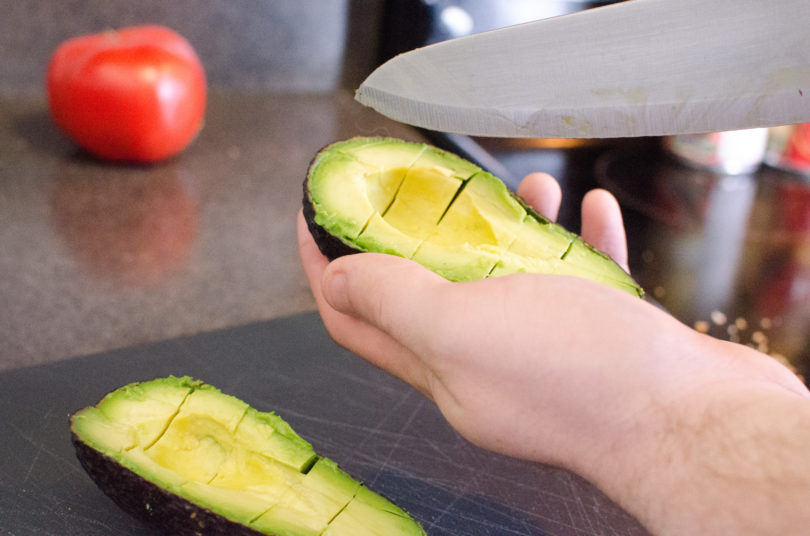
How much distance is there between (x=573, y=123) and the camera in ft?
2.12

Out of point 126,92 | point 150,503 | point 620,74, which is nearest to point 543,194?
point 620,74

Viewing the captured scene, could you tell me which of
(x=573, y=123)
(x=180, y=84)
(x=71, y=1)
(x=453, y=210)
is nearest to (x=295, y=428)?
(x=453, y=210)

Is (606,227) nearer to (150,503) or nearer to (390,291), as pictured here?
(390,291)

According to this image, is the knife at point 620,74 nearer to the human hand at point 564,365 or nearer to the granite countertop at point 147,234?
the human hand at point 564,365

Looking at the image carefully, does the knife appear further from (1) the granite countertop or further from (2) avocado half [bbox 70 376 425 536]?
(1) the granite countertop

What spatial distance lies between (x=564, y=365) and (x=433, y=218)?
1.09 feet

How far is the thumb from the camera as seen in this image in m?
0.59

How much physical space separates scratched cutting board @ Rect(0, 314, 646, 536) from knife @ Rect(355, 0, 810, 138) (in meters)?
0.34

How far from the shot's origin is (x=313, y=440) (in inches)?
31.5

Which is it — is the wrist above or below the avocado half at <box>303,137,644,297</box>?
below

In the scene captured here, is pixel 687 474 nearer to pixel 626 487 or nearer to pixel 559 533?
pixel 626 487

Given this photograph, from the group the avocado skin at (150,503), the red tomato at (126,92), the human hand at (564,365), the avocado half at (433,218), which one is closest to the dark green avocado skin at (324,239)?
the avocado half at (433,218)

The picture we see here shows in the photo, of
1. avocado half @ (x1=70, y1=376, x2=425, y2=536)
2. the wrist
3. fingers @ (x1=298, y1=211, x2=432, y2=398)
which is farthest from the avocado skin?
the wrist

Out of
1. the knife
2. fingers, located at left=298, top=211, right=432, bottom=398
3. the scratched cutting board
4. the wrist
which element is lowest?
the scratched cutting board
